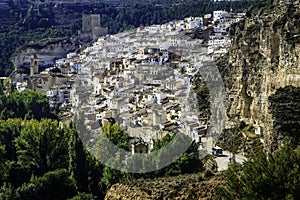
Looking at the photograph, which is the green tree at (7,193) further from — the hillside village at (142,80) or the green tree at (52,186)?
the hillside village at (142,80)

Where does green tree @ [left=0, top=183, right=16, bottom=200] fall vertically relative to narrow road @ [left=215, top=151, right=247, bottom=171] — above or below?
below

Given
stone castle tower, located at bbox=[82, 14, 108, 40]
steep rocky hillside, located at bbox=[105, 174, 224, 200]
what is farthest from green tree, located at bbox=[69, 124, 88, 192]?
stone castle tower, located at bbox=[82, 14, 108, 40]

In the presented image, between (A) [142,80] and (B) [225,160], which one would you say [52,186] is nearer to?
(B) [225,160]

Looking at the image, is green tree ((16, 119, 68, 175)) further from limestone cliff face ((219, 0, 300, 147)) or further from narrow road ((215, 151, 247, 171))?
limestone cliff face ((219, 0, 300, 147))

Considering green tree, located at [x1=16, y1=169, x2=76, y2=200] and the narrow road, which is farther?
the narrow road

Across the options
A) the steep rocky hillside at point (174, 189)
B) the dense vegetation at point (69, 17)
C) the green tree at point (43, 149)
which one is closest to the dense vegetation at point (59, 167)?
the green tree at point (43, 149)

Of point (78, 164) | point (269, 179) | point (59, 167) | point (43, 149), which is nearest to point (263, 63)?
point (78, 164)

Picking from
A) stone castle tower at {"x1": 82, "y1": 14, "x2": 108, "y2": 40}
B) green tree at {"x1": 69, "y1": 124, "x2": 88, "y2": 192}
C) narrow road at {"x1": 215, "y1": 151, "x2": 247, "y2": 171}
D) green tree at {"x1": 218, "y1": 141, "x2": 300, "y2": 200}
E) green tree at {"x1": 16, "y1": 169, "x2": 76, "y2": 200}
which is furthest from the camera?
stone castle tower at {"x1": 82, "y1": 14, "x2": 108, "y2": 40}

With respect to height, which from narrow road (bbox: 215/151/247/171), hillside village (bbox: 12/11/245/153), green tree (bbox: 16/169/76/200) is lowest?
green tree (bbox: 16/169/76/200)
